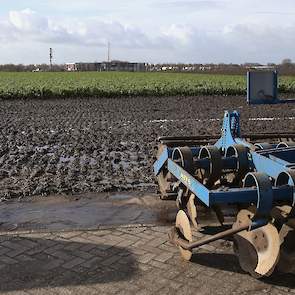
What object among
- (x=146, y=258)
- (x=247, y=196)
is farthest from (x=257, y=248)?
(x=146, y=258)

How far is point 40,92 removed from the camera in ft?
84.1

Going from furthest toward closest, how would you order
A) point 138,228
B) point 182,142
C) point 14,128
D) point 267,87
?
point 14,128, point 182,142, point 267,87, point 138,228

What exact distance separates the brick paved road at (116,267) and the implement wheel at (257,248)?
0.41 ft

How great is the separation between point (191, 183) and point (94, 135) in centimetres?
829

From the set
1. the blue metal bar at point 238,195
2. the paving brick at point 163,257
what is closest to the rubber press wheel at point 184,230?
the paving brick at point 163,257

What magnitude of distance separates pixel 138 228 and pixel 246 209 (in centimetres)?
174

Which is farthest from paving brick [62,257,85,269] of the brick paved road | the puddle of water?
the puddle of water

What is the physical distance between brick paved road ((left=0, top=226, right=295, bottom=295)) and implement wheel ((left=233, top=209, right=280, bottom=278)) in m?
0.13

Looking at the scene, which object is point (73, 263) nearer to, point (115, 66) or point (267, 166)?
point (267, 166)

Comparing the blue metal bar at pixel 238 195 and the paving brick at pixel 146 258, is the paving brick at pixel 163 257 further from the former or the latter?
the blue metal bar at pixel 238 195

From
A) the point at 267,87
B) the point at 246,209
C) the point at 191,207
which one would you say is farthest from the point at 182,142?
the point at 246,209

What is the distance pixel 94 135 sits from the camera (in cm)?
1270

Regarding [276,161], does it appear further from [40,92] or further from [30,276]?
[40,92]

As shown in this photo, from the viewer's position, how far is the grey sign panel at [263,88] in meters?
6.06
